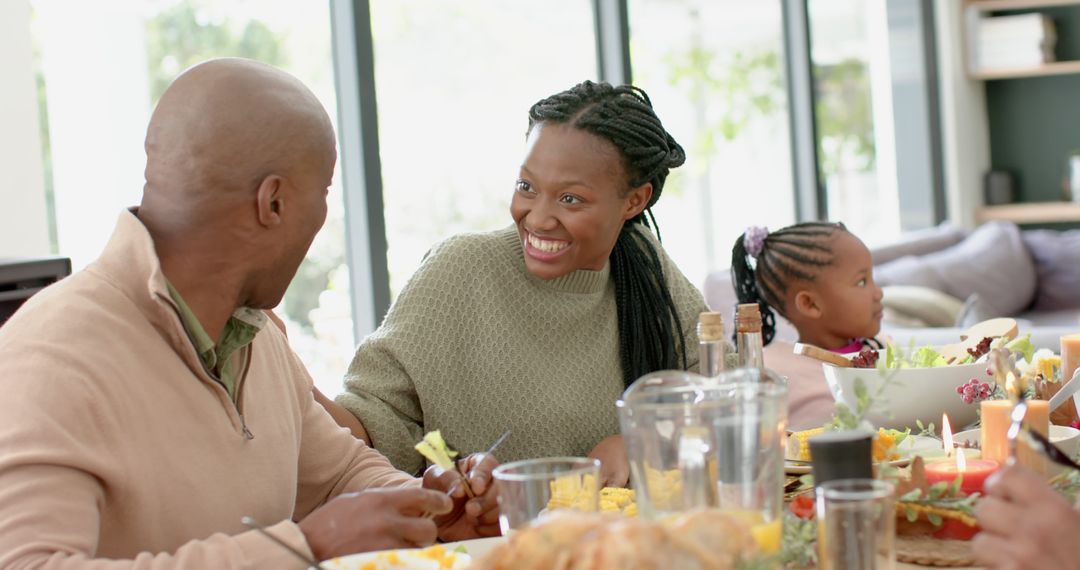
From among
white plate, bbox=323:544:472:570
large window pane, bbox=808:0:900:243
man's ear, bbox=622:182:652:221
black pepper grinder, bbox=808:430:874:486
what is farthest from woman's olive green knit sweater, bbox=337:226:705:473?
large window pane, bbox=808:0:900:243

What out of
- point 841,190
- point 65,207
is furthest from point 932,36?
point 65,207

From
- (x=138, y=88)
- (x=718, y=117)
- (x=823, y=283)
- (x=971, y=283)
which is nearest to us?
(x=823, y=283)

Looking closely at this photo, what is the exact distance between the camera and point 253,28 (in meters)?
3.72

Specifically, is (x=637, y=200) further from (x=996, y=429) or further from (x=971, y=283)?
(x=971, y=283)

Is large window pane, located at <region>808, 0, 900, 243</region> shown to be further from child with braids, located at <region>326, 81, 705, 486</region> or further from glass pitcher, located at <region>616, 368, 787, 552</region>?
glass pitcher, located at <region>616, 368, 787, 552</region>

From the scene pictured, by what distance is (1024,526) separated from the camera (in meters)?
1.03

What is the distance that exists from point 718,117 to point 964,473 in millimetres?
4899

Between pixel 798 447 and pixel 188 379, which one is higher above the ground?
pixel 188 379

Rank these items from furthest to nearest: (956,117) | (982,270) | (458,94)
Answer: (956,117) < (982,270) < (458,94)

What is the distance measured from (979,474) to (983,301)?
3.95m

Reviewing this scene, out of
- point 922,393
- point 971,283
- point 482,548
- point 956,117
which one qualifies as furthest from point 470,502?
point 956,117

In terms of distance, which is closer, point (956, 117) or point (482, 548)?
point (482, 548)

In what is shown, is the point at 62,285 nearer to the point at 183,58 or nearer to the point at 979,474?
the point at 979,474

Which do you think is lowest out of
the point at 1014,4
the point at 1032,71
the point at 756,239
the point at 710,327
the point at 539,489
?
the point at 539,489
